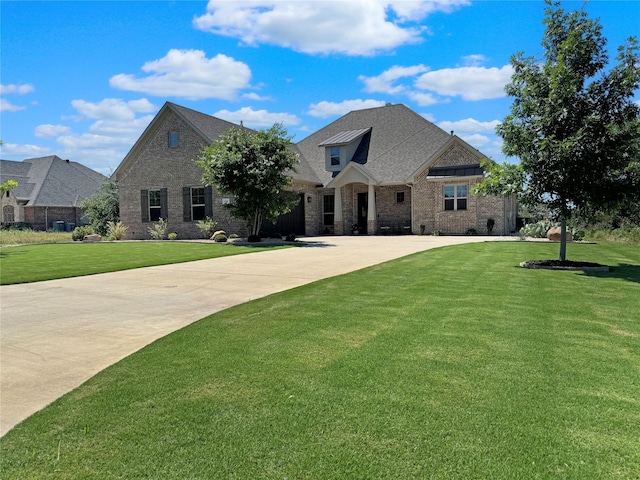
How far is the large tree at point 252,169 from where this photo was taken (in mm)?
18812

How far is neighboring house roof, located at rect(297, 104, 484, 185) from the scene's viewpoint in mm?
27031

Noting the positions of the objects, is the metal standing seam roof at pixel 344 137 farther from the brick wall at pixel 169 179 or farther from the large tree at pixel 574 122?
the large tree at pixel 574 122

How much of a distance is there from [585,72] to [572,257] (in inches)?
198

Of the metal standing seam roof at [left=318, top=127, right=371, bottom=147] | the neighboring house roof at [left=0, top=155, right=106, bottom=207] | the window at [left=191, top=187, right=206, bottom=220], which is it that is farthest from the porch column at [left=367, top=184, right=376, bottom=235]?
the neighboring house roof at [left=0, top=155, right=106, bottom=207]

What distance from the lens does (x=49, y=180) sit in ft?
130

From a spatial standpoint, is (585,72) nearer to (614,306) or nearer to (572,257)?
(572,257)

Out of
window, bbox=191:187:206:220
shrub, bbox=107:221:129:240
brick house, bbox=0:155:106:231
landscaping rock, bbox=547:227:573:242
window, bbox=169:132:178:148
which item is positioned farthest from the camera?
brick house, bbox=0:155:106:231

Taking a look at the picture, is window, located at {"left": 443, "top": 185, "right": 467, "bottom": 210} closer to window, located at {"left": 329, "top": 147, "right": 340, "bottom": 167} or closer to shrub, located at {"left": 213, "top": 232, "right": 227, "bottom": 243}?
window, located at {"left": 329, "top": 147, "right": 340, "bottom": 167}

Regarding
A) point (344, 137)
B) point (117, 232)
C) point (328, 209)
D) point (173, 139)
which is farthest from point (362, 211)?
point (117, 232)

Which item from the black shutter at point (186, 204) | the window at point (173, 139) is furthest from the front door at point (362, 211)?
the window at point (173, 139)

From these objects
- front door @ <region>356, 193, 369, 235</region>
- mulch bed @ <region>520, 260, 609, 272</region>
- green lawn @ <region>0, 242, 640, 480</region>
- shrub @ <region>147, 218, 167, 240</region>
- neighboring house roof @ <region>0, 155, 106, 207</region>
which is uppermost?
neighboring house roof @ <region>0, 155, 106, 207</region>

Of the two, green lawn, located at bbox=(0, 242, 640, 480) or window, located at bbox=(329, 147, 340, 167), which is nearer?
green lawn, located at bbox=(0, 242, 640, 480)

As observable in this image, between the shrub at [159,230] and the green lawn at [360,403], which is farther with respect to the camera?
the shrub at [159,230]

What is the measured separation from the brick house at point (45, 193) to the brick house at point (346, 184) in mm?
14152
